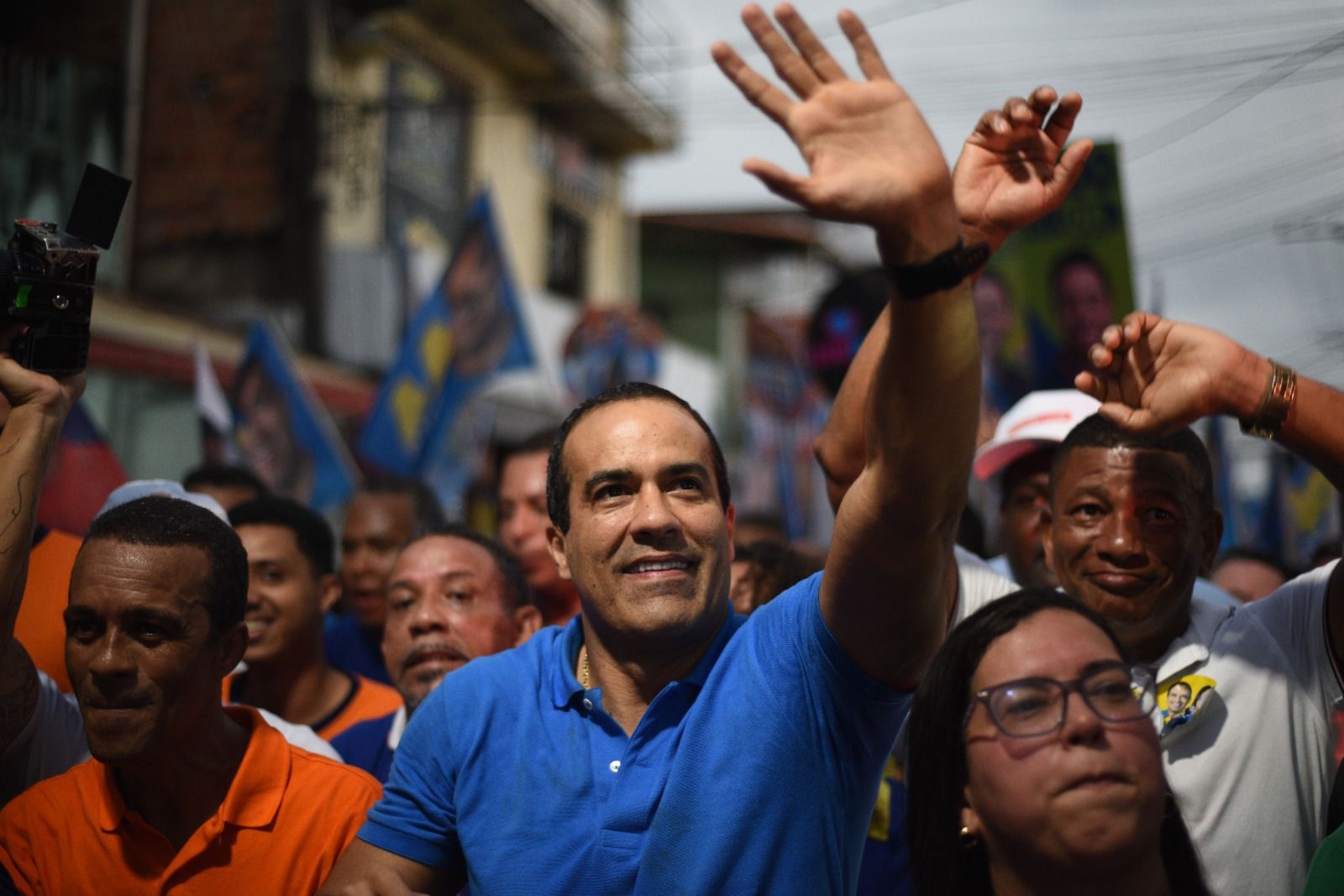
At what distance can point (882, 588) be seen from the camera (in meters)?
1.96

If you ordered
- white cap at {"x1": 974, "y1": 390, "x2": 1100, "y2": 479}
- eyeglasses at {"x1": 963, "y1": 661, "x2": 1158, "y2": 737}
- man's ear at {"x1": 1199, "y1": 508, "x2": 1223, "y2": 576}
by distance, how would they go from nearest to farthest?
eyeglasses at {"x1": 963, "y1": 661, "x2": 1158, "y2": 737} → man's ear at {"x1": 1199, "y1": 508, "x2": 1223, "y2": 576} → white cap at {"x1": 974, "y1": 390, "x2": 1100, "y2": 479}

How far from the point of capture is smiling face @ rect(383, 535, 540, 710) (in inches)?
148

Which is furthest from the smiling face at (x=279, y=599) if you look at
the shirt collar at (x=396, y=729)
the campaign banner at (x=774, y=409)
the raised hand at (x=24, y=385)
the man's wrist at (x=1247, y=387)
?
the campaign banner at (x=774, y=409)

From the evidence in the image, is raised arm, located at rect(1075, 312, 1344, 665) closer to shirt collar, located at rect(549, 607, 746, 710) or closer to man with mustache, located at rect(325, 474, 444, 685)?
shirt collar, located at rect(549, 607, 746, 710)

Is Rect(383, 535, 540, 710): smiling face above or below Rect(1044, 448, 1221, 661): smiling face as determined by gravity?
below

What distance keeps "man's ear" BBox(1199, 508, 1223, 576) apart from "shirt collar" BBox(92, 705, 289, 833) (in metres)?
2.14

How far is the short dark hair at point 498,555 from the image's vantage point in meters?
4.05

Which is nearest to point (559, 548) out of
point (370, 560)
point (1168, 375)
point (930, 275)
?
point (930, 275)

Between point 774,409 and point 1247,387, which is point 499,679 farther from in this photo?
point 774,409

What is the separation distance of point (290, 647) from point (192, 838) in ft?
4.98

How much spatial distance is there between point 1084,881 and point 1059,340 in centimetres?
522

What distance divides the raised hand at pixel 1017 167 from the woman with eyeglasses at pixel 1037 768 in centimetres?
64

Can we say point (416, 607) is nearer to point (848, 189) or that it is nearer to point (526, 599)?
point (526, 599)

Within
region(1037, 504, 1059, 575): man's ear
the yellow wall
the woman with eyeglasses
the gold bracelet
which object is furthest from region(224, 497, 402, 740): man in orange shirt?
the yellow wall
